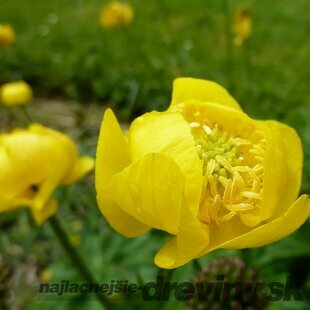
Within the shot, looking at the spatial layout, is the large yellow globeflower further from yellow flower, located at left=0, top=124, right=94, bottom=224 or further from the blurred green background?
the blurred green background

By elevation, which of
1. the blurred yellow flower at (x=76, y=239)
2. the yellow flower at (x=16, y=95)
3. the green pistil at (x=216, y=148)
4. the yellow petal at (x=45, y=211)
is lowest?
the blurred yellow flower at (x=76, y=239)

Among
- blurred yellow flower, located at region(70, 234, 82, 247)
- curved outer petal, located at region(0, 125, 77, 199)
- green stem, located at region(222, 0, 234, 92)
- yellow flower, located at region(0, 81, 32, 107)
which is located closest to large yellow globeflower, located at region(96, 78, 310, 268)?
curved outer petal, located at region(0, 125, 77, 199)

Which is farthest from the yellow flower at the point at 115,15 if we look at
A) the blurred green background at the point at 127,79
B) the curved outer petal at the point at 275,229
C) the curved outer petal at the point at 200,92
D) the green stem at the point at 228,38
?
the curved outer petal at the point at 275,229

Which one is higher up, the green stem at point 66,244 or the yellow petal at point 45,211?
the yellow petal at point 45,211

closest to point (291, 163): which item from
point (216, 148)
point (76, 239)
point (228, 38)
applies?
point (216, 148)

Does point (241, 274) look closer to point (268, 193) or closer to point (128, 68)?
point (268, 193)

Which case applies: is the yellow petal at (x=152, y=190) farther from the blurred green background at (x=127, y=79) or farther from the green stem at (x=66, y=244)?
the blurred green background at (x=127, y=79)

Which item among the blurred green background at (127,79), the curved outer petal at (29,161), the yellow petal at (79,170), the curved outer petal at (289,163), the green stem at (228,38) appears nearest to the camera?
the curved outer petal at (289,163)
